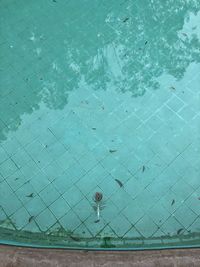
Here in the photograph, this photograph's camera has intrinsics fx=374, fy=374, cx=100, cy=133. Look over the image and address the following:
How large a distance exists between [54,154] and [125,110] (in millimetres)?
996

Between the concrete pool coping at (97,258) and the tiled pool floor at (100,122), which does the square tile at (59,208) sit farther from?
the concrete pool coping at (97,258)

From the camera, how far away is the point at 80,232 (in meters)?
3.67

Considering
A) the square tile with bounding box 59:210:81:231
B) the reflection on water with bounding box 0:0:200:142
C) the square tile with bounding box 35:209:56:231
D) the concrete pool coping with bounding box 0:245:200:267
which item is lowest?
the concrete pool coping with bounding box 0:245:200:267

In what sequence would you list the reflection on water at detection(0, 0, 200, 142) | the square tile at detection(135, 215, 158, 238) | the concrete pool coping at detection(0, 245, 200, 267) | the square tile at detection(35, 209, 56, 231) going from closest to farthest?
1. the concrete pool coping at detection(0, 245, 200, 267)
2. the square tile at detection(135, 215, 158, 238)
3. the square tile at detection(35, 209, 56, 231)
4. the reflection on water at detection(0, 0, 200, 142)

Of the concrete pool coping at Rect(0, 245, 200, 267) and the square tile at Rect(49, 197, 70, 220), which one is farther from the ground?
the square tile at Rect(49, 197, 70, 220)

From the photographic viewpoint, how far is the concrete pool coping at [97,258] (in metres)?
2.93

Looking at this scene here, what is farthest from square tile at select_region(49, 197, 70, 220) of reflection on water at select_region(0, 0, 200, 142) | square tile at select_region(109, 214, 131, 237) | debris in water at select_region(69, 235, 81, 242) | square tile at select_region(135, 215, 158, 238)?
reflection on water at select_region(0, 0, 200, 142)

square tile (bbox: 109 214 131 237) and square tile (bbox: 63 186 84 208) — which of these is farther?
square tile (bbox: 63 186 84 208)

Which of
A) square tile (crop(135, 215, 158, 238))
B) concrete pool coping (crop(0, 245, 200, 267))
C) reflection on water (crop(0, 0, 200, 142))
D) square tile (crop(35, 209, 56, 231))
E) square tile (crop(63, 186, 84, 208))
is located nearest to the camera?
concrete pool coping (crop(0, 245, 200, 267))

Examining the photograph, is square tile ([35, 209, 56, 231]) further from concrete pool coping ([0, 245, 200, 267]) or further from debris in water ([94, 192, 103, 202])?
concrete pool coping ([0, 245, 200, 267])

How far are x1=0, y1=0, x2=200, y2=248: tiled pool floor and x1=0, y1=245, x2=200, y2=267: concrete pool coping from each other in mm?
566

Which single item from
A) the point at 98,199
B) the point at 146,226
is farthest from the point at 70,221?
the point at 146,226

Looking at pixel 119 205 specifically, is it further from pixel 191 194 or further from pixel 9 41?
pixel 9 41

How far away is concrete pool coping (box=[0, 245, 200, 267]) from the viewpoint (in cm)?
293
